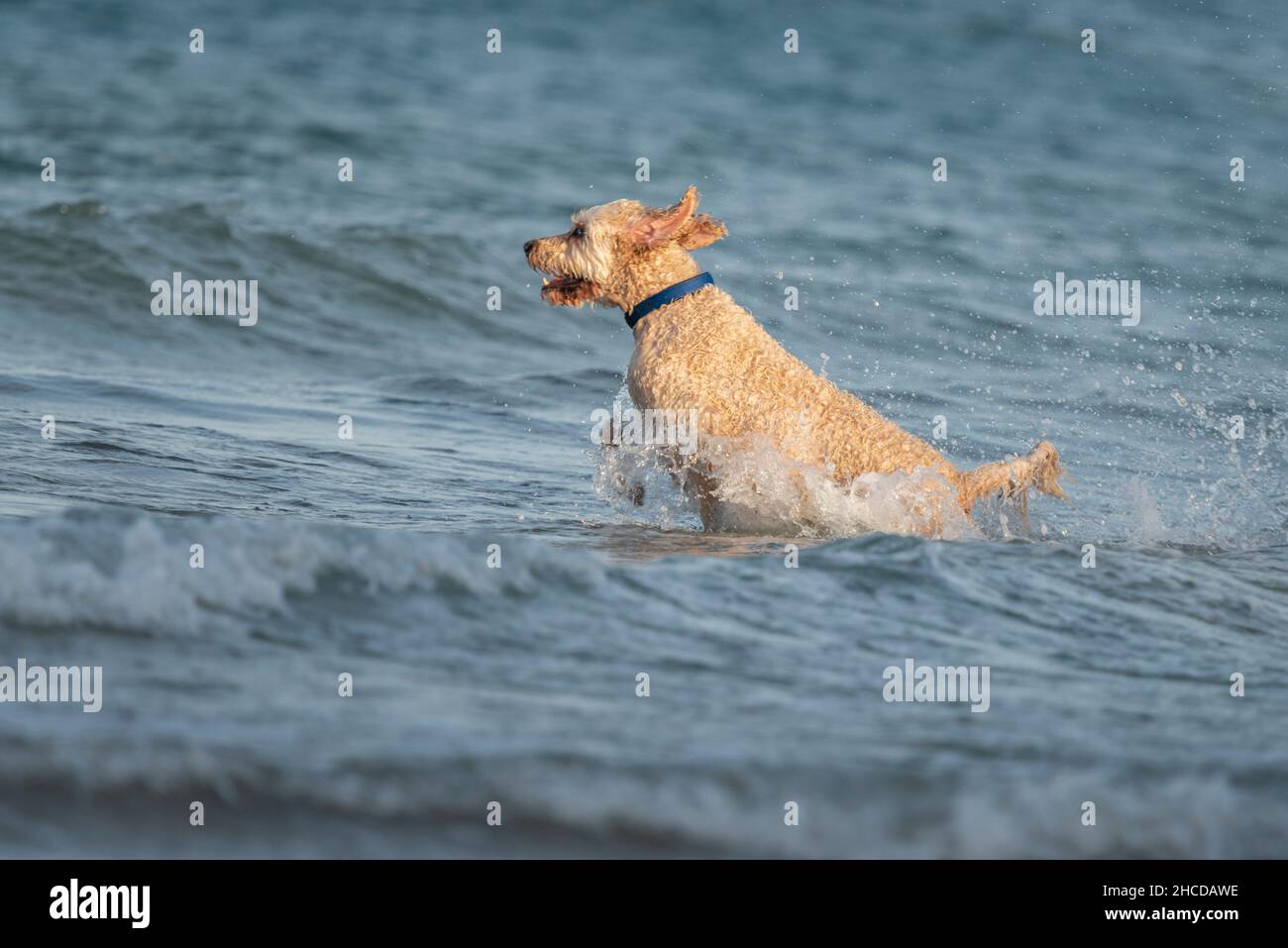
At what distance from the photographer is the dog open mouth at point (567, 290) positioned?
7051 millimetres

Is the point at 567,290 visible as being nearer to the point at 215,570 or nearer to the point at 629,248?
the point at 629,248

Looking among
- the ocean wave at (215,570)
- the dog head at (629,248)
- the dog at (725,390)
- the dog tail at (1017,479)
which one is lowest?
the ocean wave at (215,570)

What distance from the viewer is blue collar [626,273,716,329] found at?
682cm

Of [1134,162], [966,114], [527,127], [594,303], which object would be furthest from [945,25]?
[594,303]

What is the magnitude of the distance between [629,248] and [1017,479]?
2074 millimetres

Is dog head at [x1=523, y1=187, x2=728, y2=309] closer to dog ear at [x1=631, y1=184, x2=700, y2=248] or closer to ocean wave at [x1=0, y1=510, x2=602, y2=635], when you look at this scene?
dog ear at [x1=631, y1=184, x2=700, y2=248]

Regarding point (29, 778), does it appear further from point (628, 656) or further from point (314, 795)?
point (628, 656)

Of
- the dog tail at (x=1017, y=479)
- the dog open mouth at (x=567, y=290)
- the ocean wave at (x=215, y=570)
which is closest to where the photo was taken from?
the ocean wave at (x=215, y=570)

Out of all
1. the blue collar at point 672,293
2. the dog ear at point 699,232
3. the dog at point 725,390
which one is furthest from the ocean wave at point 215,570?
the dog ear at point 699,232

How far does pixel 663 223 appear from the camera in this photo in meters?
6.77

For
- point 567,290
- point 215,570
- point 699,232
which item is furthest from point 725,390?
point 215,570

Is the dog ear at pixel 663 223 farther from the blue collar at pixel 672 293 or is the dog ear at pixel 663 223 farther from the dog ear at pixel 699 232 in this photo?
the blue collar at pixel 672 293

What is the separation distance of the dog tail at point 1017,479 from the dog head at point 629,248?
1.64 metres
